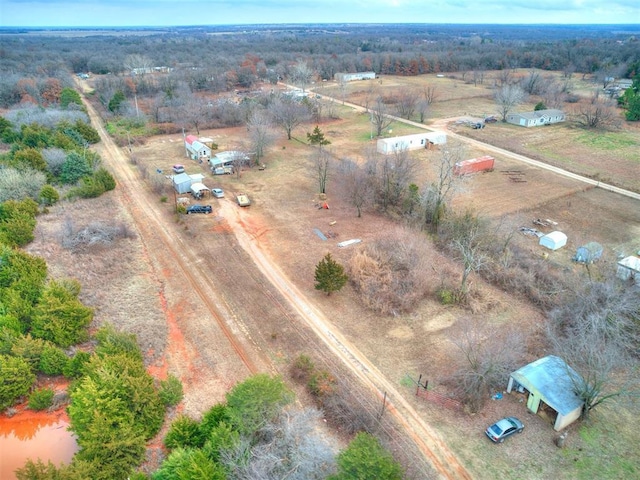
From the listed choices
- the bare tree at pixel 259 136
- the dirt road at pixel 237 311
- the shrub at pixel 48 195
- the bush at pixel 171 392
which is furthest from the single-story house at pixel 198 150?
the bush at pixel 171 392

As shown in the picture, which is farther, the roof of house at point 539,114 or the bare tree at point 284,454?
the roof of house at point 539,114

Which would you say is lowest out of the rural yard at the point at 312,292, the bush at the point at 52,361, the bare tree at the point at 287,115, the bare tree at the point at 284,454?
the rural yard at the point at 312,292

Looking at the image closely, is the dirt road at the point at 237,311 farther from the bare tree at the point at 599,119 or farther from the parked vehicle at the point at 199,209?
the bare tree at the point at 599,119

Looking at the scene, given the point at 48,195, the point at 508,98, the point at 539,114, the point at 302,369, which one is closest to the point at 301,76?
the point at 508,98

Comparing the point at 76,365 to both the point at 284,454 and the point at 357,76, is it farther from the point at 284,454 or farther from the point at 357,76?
the point at 357,76

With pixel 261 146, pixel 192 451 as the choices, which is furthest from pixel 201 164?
pixel 192 451

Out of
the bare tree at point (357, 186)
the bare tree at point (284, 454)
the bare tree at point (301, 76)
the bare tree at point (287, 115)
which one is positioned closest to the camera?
the bare tree at point (284, 454)
